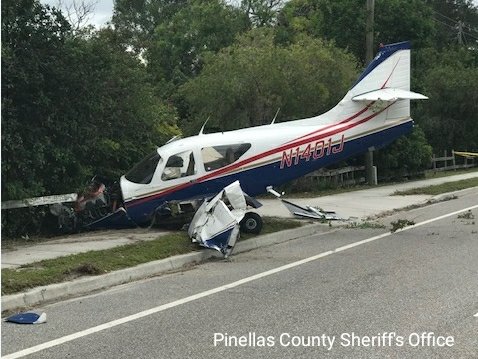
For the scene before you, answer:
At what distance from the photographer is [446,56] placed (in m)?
44.4

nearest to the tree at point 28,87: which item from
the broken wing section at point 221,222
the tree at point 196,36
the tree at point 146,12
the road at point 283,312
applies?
the broken wing section at point 221,222

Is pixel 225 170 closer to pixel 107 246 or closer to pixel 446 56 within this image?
pixel 107 246

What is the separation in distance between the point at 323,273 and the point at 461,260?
2.40 meters

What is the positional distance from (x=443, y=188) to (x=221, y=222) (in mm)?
15584

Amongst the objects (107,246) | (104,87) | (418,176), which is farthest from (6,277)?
(418,176)

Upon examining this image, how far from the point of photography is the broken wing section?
35.6 ft

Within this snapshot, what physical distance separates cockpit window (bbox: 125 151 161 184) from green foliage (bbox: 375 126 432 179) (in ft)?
51.2

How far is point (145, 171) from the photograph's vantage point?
13383mm

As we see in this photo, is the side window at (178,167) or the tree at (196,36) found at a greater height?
the tree at (196,36)

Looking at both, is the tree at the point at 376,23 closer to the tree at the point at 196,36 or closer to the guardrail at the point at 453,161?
the tree at the point at 196,36

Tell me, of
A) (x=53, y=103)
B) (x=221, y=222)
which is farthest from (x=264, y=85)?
(x=221, y=222)

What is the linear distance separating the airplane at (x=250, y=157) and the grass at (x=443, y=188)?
8272mm

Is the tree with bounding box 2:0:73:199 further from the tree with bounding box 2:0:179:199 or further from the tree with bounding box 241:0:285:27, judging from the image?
the tree with bounding box 241:0:285:27

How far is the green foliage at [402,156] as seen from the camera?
2697 centimetres
